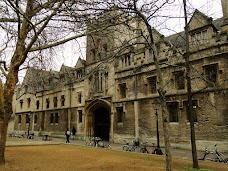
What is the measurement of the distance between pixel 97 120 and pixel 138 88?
8310 millimetres

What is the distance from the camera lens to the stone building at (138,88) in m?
10.3

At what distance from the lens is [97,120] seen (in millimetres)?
27547

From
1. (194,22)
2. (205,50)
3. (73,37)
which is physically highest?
(194,22)

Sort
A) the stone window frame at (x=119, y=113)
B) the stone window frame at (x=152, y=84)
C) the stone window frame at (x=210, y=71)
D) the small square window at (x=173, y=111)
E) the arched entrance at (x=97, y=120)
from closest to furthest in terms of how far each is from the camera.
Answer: the stone window frame at (x=210, y=71) < the small square window at (x=173, y=111) < the stone window frame at (x=152, y=84) < the stone window frame at (x=119, y=113) < the arched entrance at (x=97, y=120)

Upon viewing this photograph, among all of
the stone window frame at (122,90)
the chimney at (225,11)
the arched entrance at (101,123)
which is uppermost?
the chimney at (225,11)

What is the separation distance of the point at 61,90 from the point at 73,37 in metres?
24.3

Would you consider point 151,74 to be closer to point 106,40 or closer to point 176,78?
point 176,78

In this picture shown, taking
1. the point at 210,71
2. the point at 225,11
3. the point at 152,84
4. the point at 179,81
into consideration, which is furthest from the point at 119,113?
the point at 225,11

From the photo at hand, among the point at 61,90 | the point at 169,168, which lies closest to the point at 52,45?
the point at 169,168

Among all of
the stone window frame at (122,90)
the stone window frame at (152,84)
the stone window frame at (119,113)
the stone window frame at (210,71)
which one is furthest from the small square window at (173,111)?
the stone window frame at (119,113)

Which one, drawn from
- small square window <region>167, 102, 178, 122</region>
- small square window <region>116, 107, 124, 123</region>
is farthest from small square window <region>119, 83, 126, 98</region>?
small square window <region>167, 102, 178, 122</region>

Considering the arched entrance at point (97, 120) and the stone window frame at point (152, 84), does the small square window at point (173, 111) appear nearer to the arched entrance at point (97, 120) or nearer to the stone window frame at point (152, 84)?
the stone window frame at point (152, 84)

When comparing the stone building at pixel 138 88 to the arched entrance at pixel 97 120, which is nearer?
the stone building at pixel 138 88

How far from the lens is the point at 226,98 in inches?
634
